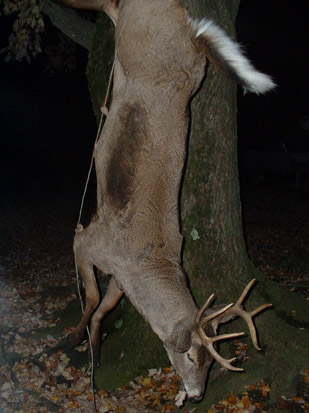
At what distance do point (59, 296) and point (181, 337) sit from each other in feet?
14.7

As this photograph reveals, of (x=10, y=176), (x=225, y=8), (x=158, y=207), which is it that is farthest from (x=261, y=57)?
(x=158, y=207)

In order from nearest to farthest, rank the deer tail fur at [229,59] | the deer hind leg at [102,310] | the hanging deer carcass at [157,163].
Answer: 1. the deer tail fur at [229,59]
2. the hanging deer carcass at [157,163]
3. the deer hind leg at [102,310]

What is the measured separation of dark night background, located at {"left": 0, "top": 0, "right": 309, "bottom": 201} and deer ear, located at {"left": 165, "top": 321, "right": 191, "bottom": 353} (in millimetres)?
10528

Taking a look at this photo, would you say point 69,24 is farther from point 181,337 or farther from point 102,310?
point 181,337

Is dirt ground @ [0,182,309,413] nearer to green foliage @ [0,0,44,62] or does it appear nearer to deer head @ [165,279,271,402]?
deer head @ [165,279,271,402]

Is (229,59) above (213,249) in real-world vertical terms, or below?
above

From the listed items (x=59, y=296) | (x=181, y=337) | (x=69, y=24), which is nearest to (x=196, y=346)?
(x=181, y=337)

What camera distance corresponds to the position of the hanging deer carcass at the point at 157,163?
3.92 meters

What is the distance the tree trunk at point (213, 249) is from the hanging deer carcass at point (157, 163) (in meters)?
0.79

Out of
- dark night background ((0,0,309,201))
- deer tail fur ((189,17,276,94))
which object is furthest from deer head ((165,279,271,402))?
dark night background ((0,0,309,201))

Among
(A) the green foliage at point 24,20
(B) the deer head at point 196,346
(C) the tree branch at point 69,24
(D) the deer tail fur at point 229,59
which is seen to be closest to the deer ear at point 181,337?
(B) the deer head at point 196,346

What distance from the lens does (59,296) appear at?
8.05 metres

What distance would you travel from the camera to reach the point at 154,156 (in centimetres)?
416

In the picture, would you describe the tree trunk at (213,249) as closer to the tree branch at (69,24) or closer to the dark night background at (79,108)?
the tree branch at (69,24)
